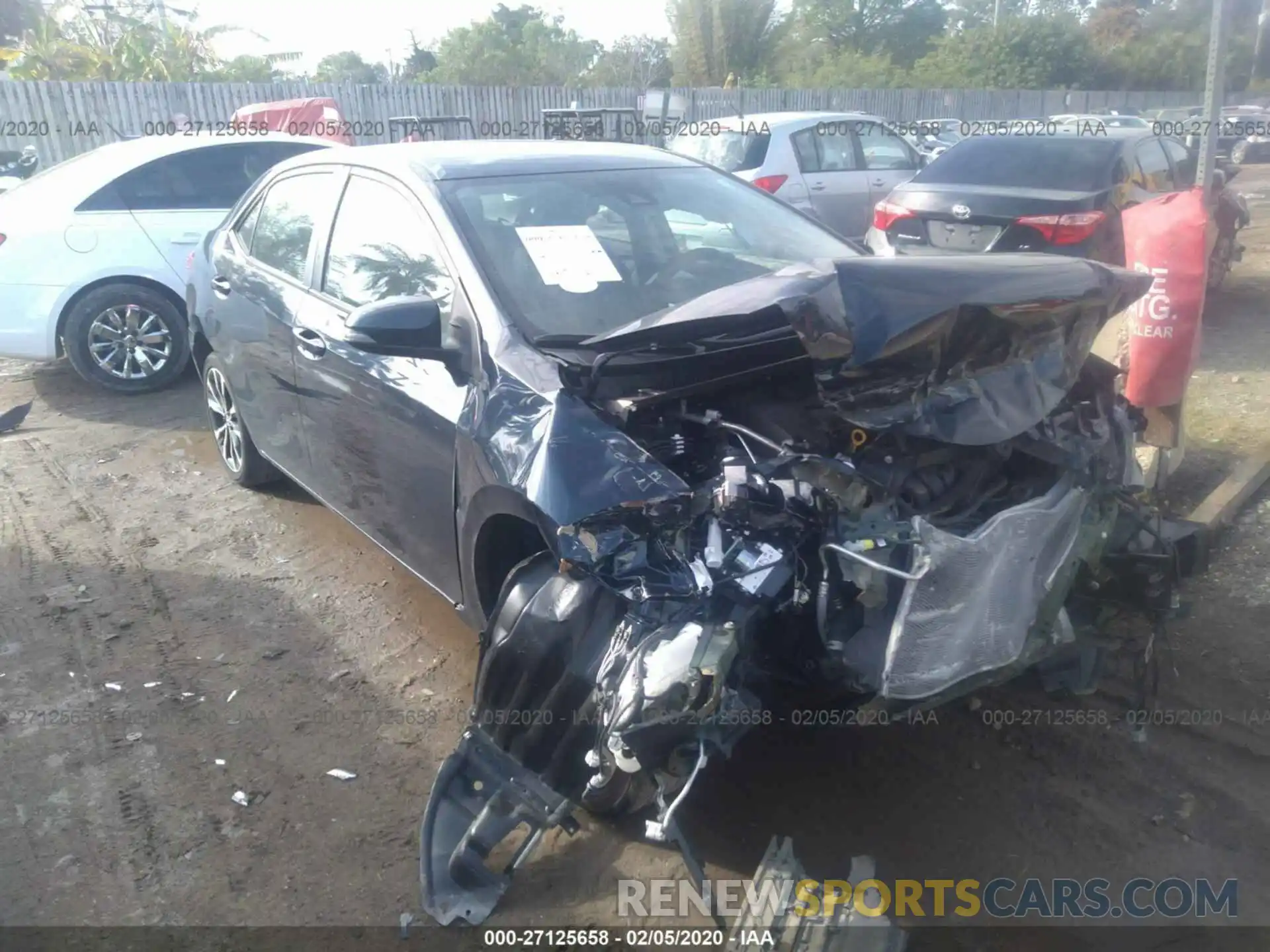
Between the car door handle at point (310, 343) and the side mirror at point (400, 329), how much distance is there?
30.8 inches

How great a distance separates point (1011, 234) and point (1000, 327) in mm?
4886

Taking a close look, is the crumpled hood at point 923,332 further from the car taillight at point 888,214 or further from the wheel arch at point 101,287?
the wheel arch at point 101,287

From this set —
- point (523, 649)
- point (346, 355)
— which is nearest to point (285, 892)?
point (523, 649)

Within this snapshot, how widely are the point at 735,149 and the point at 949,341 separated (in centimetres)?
827

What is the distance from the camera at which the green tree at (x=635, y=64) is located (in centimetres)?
3891

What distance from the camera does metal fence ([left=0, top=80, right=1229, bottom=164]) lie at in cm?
1655

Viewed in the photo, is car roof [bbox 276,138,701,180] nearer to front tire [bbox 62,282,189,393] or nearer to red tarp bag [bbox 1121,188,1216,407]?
red tarp bag [bbox 1121,188,1216,407]

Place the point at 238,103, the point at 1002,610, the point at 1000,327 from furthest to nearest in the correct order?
the point at 238,103, the point at 1000,327, the point at 1002,610

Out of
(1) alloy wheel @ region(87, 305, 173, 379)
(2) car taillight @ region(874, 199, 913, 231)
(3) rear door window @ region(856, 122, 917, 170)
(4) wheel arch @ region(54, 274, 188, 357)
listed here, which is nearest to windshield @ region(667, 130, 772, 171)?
(3) rear door window @ region(856, 122, 917, 170)

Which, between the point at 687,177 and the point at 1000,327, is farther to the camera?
→ the point at 687,177

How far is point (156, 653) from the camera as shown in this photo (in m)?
4.16

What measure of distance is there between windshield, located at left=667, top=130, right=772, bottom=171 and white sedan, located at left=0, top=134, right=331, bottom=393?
4640 millimetres

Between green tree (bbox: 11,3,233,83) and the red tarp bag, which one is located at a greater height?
green tree (bbox: 11,3,233,83)

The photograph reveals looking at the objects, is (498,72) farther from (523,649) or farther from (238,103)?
(523,649)
